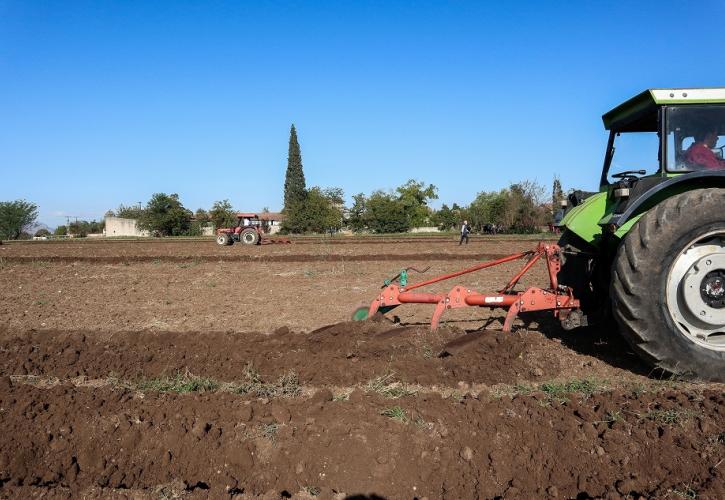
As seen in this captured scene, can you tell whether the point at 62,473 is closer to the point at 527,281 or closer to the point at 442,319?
the point at 442,319

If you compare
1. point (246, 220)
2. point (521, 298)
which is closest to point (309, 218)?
point (246, 220)

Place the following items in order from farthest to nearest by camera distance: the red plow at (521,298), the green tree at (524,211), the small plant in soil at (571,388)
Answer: the green tree at (524,211), the red plow at (521,298), the small plant in soil at (571,388)

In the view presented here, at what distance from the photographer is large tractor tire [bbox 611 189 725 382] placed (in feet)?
13.9

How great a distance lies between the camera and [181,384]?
480 cm

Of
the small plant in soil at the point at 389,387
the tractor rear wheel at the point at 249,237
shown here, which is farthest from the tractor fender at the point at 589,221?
the tractor rear wheel at the point at 249,237

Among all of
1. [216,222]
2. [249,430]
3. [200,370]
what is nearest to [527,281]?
[200,370]

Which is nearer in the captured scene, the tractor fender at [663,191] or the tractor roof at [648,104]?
the tractor fender at [663,191]

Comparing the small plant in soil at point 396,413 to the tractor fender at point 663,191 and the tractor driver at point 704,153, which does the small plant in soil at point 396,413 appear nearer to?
the tractor fender at point 663,191

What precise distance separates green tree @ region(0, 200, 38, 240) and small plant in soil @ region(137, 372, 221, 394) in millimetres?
80658

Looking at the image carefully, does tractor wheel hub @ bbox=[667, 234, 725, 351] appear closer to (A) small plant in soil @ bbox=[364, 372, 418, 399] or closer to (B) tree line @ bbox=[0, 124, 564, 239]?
(A) small plant in soil @ bbox=[364, 372, 418, 399]

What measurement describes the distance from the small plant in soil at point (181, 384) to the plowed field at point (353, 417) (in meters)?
0.02

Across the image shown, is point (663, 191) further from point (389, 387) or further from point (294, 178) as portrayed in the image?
point (294, 178)

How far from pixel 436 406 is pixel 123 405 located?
232 cm

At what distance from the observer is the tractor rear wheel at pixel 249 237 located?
104ft
